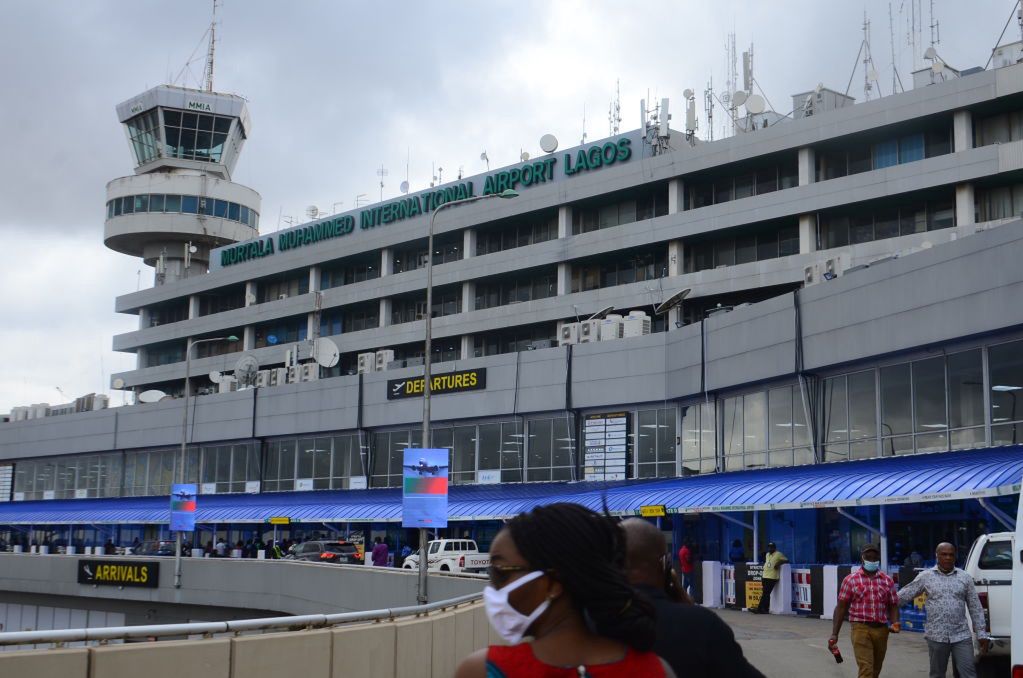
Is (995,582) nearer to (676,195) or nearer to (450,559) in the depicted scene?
(450,559)

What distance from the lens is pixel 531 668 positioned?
3311mm

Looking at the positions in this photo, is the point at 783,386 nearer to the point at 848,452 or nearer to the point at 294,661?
the point at 848,452

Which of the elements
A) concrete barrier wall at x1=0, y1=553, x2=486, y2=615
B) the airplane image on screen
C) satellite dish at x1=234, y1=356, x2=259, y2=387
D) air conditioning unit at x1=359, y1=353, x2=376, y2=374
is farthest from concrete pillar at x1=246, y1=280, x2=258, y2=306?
the airplane image on screen

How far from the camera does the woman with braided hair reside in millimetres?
3340

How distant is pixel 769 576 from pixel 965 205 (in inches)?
833

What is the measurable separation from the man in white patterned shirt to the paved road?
4.44 m

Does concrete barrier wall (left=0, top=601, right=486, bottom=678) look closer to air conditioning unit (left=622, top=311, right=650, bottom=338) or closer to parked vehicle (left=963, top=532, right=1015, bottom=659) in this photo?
parked vehicle (left=963, top=532, right=1015, bottom=659)

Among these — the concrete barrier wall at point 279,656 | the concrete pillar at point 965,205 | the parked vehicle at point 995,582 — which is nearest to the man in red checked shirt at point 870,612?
the parked vehicle at point 995,582

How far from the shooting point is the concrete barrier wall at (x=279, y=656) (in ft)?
30.8

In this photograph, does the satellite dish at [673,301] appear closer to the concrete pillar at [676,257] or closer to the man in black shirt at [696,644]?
the concrete pillar at [676,257]

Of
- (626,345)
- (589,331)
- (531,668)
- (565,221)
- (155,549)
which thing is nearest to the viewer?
(531,668)

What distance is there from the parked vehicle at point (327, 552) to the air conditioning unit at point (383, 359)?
506 inches

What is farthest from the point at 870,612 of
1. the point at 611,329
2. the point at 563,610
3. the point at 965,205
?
the point at 611,329

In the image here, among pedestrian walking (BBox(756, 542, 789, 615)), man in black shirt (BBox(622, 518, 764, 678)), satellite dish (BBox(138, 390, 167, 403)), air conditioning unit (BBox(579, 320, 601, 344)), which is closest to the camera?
man in black shirt (BBox(622, 518, 764, 678))
